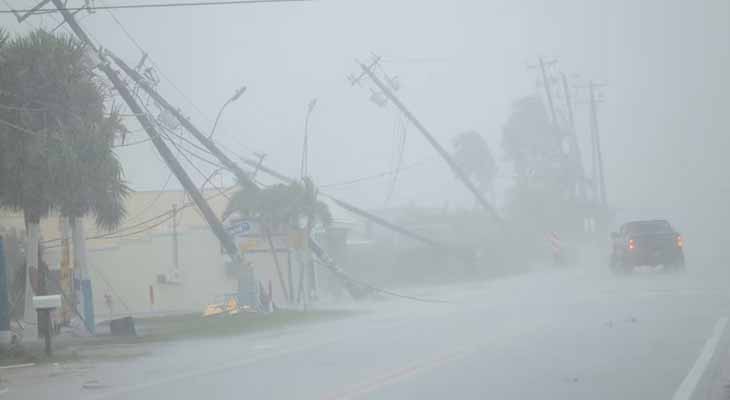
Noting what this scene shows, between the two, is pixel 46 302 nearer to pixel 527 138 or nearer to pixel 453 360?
pixel 453 360

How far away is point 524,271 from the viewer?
181 feet

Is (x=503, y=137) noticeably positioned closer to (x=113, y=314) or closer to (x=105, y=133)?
(x=113, y=314)

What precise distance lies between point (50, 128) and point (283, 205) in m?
15.9

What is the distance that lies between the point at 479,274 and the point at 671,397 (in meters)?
42.7

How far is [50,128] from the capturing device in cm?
2338

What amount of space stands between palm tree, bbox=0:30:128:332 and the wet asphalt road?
4.63m

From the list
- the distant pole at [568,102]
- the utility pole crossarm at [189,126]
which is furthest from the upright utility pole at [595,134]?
the utility pole crossarm at [189,126]

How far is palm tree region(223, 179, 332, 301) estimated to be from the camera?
38.5 m

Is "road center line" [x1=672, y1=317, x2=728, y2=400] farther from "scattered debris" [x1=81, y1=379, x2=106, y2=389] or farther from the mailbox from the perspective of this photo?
the mailbox

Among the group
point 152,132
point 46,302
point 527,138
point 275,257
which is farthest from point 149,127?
point 527,138

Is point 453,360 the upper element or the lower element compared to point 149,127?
lower

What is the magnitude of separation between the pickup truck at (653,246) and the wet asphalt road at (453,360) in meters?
9.31

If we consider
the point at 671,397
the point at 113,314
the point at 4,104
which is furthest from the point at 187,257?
the point at 671,397

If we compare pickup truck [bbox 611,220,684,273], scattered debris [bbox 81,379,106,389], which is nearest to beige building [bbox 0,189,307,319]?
pickup truck [bbox 611,220,684,273]
